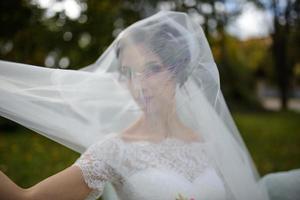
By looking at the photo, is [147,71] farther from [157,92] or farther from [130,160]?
[130,160]

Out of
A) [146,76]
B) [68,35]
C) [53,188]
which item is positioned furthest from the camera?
[68,35]

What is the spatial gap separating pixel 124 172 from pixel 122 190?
3.7 inches

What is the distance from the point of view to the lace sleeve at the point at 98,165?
165cm

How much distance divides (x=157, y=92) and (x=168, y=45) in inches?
9.3

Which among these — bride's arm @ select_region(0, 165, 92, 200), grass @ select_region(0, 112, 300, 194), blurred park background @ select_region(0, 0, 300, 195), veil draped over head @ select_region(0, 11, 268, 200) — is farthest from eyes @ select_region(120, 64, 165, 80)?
grass @ select_region(0, 112, 300, 194)

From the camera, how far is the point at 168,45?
1.87 m

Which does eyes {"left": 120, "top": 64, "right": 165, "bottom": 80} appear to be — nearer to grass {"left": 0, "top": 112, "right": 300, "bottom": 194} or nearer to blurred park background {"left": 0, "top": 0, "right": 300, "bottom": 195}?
blurred park background {"left": 0, "top": 0, "right": 300, "bottom": 195}

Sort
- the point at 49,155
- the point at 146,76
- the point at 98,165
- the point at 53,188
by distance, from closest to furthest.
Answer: the point at 53,188
the point at 98,165
the point at 146,76
the point at 49,155

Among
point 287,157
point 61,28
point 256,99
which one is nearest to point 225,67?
point 256,99

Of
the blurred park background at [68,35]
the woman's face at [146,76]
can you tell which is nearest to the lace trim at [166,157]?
the woman's face at [146,76]

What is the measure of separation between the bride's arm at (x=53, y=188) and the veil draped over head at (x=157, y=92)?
290 mm

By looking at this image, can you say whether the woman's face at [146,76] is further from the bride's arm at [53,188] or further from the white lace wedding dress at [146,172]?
the bride's arm at [53,188]

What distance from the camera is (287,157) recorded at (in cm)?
639

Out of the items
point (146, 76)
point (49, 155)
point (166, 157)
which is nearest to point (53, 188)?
point (166, 157)
